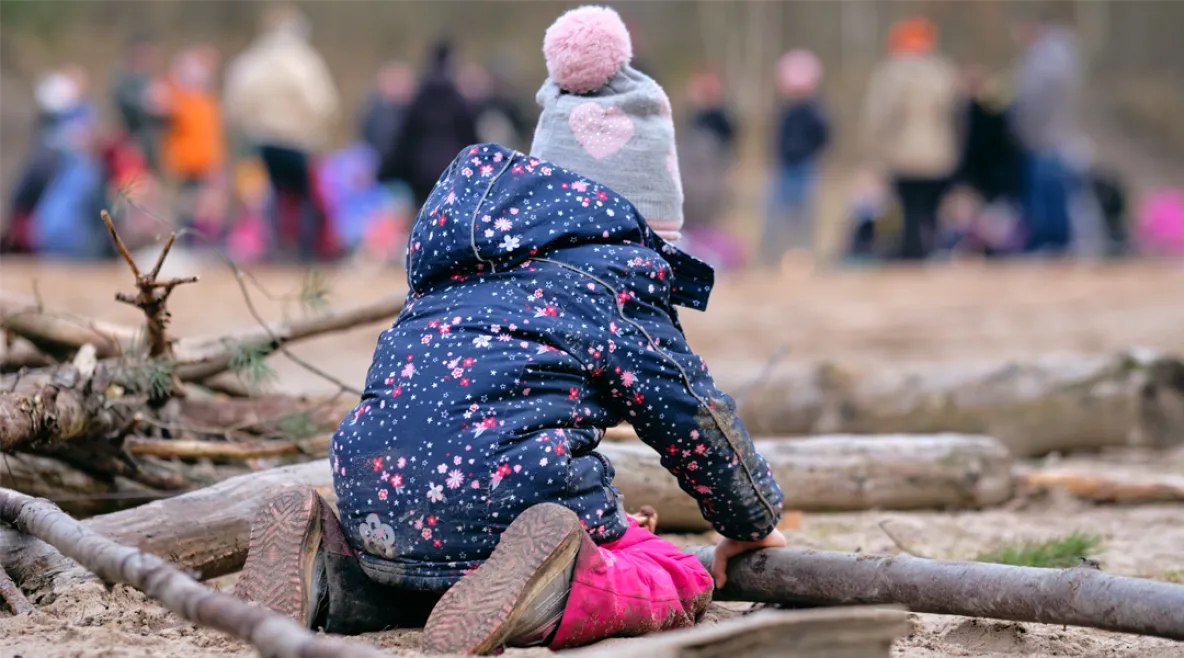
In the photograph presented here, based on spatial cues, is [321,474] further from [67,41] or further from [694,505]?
[67,41]

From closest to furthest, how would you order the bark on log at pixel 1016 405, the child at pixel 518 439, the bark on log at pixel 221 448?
1. the child at pixel 518 439
2. the bark on log at pixel 221 448
3. the bark on log at pixel 1016 405

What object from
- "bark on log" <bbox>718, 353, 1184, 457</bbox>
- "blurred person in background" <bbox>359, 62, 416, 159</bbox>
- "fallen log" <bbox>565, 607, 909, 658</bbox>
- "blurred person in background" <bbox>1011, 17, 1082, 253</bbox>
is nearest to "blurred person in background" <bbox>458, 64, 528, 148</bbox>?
"blurred person in background" <bbox>359, 62, 416, 159</bbox>

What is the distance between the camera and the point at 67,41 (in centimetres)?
2091

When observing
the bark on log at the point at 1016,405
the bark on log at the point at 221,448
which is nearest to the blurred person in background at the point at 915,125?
the bark on log at the point at 1016,405

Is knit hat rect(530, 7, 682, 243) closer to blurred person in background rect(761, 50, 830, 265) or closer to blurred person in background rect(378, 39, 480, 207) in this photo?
blurred person in background rect(378, 39, 480, 207)

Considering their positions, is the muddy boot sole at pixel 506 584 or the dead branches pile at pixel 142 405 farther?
the dead branches pile at pixel 142 405

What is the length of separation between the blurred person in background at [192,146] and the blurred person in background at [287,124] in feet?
1.28

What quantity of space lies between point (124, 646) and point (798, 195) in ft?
36.1

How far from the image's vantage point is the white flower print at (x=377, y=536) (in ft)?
9.06

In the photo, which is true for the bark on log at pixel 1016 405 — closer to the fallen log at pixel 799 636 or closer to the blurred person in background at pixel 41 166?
the fallen log at pixel 799 636

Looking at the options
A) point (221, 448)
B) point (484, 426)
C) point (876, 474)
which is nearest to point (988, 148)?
point (876, 474)

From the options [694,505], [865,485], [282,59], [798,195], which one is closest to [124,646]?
[694,505]

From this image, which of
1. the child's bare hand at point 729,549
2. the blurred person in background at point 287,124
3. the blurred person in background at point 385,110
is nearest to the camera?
the child's bare hand at point 729,549

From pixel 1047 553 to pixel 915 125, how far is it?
9103 millimetres
